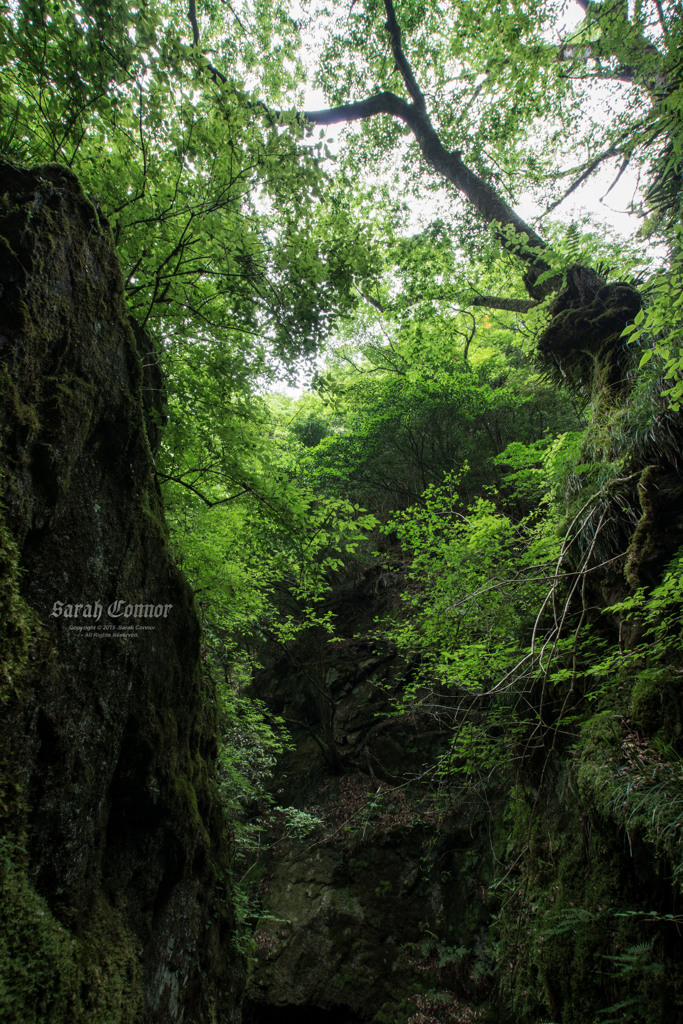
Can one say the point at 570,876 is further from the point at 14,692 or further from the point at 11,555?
the point at 11,555

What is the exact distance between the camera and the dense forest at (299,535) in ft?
7.69

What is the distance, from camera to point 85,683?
244 centimetres

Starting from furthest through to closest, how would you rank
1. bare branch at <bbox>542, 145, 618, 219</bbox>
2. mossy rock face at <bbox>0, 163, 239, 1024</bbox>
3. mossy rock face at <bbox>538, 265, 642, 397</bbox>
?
1. bare branch at <bbox>542, 145, 618, 219</bbox>
2. mossy rock face at <bbox>538, 265, 642, 397</bbox>
3. mossy rock face at <bbox>0, 163, 239, 1024</bbox>

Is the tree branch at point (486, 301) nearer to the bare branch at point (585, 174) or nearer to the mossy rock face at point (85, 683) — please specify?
the bare branch at point (585, 174)

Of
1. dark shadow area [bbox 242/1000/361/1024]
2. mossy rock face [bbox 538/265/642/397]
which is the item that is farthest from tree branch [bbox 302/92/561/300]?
dark shadow area [bbox 242/1000/361/1024]

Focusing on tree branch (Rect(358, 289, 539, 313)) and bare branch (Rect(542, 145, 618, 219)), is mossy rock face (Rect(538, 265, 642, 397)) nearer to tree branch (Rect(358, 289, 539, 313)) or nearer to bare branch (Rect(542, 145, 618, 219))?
tree branch (Rect(358, 289, 539, 313))

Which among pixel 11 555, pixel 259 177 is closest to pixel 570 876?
pixel 11 555

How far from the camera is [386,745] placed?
929 centimetres

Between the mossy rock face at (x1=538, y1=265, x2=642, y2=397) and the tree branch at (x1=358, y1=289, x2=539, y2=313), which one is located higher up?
the tree branch at (x1=358, y1=289, x2=539, y2=313)

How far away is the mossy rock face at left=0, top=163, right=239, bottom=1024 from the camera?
1.89 metres

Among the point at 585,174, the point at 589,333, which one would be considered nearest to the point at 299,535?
the point at 589,333

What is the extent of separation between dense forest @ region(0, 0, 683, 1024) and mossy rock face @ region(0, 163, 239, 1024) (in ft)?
0.07

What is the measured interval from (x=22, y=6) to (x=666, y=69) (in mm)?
5119

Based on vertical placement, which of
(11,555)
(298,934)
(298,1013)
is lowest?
(298,1013)
